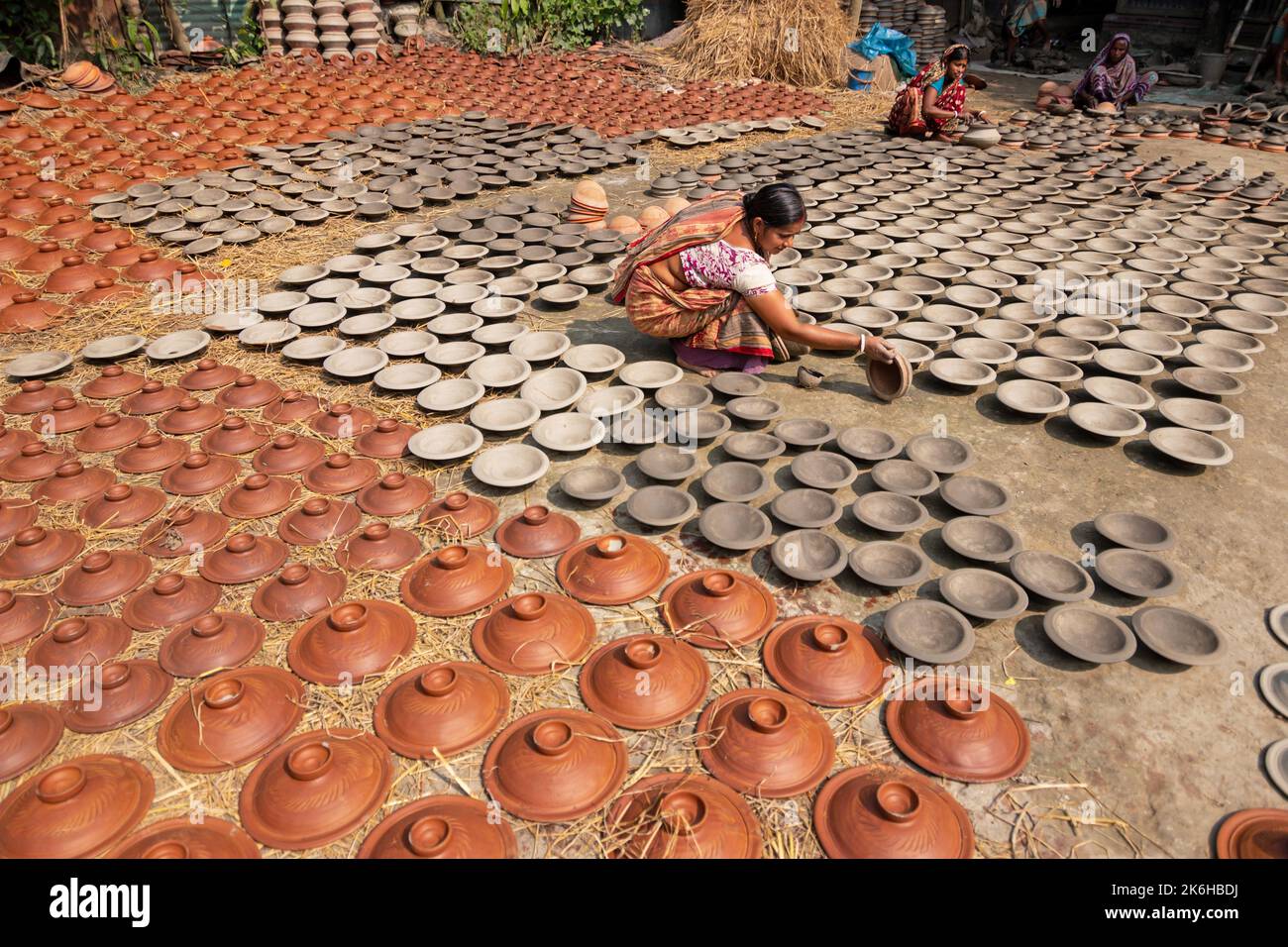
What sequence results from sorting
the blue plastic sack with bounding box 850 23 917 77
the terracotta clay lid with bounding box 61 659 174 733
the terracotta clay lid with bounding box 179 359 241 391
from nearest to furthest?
the terracotta clay lid with bounding box 61 659 174 733
the terracotta clay lid with bounding box 179 359 241 391
the blue plastic sack with bounding box 850 23 917 77

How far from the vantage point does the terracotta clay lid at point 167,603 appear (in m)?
2.55

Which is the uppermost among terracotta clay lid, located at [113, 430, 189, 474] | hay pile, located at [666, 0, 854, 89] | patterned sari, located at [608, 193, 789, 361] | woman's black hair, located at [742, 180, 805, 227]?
hay pile, located at [666, 0, 854, 89]

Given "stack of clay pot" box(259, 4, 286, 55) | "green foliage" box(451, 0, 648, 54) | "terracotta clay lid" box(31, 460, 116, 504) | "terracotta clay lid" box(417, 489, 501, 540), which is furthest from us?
"green foliage" box(451, 0, 648, 54)

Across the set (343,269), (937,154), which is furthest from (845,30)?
(343,269)

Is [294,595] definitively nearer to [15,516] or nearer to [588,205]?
[15,516]

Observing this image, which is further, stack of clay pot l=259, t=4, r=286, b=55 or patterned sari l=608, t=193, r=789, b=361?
stack of clay pot l=259, t=4, r=286, b=55

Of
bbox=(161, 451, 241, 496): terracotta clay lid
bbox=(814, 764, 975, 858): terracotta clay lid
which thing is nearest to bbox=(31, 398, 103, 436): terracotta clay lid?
bbox=(161, 451, 241, 496): terracotta clay lid

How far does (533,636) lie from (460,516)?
2.63ft

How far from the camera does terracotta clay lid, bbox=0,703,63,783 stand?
6.80 feet

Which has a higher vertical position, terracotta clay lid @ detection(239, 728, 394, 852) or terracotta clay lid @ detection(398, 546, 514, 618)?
terracotta clay lid @ detection(398, 546, 514, 618)

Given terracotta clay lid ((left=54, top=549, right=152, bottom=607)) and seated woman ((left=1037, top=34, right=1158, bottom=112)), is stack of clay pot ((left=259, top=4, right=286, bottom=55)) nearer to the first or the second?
terracotta clay lid ((left=54, top=549, right=152, bottom=607))

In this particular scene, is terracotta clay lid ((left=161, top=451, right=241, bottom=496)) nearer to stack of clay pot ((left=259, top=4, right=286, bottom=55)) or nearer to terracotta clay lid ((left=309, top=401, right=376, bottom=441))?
terracotta clay lid ((left=309, top=401, right=376, bottom=441))

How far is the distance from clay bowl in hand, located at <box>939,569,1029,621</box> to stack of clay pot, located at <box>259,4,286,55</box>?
1272cm

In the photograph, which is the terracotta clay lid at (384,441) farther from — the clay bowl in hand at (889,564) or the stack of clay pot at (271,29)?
the stack of clay pot at (271,29)
